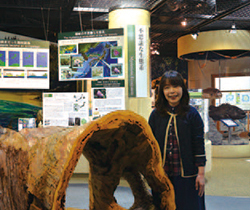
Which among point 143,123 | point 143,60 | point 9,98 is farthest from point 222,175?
point 143,123

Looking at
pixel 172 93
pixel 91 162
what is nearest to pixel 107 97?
pixel 172 93

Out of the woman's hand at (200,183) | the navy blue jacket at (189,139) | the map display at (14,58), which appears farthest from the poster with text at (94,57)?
the woman's hand at (200,183)

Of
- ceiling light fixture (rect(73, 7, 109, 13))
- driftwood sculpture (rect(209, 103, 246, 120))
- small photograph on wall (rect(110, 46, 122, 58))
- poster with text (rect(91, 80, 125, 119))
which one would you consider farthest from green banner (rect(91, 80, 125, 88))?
driftwood sculpture (rect(209, 103, 246, 120))

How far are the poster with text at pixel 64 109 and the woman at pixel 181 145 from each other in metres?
1.61

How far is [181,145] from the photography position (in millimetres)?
2059

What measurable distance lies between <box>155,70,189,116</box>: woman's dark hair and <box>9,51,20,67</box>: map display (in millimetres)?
1997

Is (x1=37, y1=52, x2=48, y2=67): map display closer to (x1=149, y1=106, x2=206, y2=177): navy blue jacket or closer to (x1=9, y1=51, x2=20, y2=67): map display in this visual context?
(x1=9, y1=51, x2=20, y2=67): map display

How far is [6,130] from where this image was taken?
1430 mm

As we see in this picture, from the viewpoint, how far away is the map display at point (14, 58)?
11.5 feet

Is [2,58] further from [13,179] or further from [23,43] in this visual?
[13,179]

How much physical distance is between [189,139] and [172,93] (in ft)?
1.04

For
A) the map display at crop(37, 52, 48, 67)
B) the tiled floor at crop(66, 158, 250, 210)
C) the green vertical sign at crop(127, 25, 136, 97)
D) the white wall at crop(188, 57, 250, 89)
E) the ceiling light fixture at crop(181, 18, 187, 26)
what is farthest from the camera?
the white wall at crop(188, 57, 250, 89)

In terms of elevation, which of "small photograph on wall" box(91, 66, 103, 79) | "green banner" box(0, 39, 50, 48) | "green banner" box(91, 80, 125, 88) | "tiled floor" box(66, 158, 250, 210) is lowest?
"tiled floor" box(66, 158, 250, 210)

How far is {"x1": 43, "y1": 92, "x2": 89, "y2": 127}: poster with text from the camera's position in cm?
349
